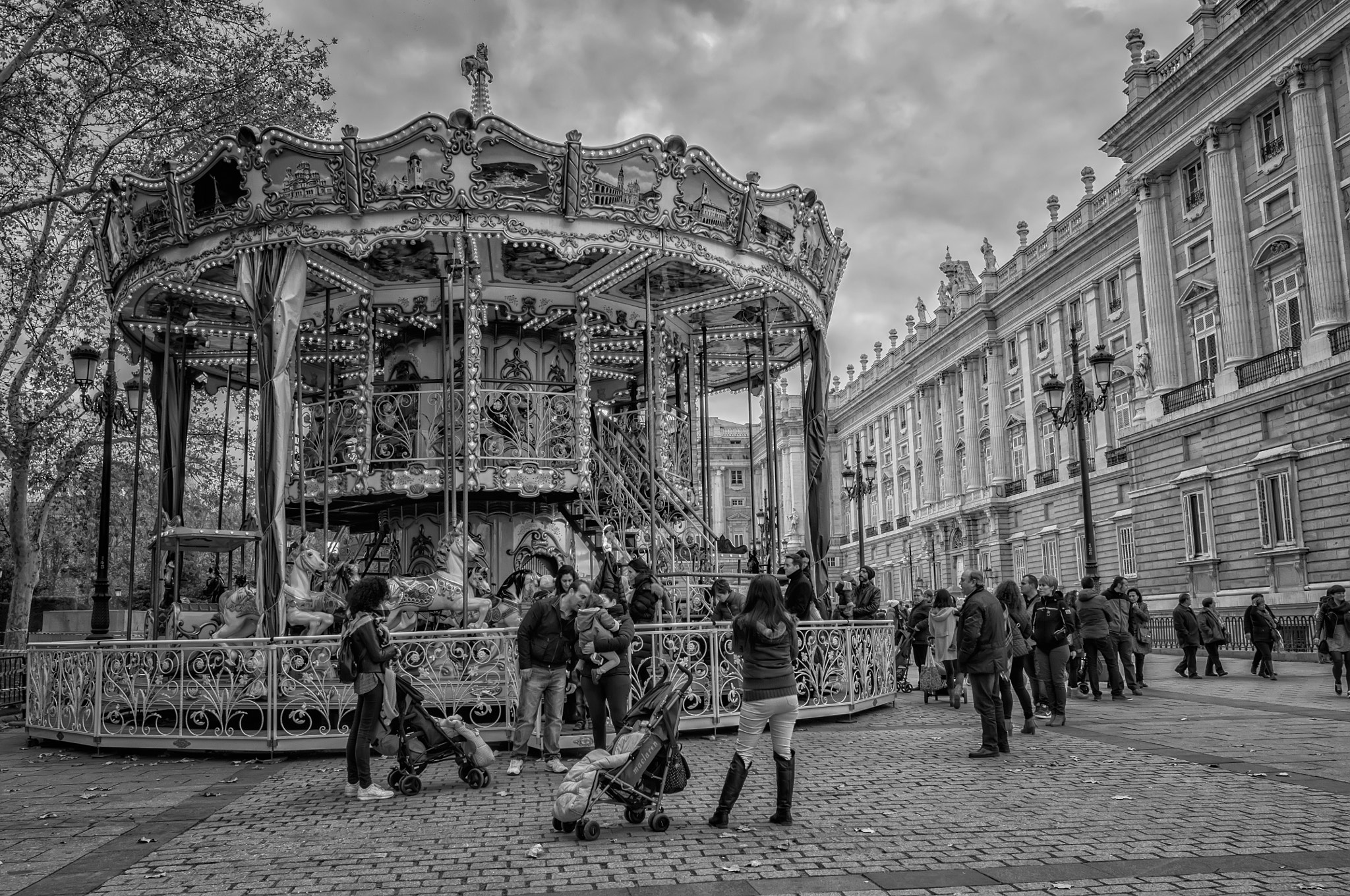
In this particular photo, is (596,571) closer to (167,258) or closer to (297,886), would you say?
(167,258)

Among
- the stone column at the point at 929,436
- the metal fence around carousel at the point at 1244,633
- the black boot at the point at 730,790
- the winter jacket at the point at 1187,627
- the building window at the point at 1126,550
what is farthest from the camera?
the stone column at the point at 929,436

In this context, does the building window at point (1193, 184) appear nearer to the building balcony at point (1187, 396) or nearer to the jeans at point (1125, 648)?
the building balcony at point (1187, 396)

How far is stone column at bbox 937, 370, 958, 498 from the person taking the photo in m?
63.7

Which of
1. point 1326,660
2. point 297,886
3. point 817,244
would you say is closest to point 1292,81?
point 1326,660

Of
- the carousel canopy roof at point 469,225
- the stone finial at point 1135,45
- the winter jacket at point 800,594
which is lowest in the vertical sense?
the winter jacket at point 800,594

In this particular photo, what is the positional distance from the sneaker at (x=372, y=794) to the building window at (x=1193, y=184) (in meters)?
35.7

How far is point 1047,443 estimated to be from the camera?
5219 cm

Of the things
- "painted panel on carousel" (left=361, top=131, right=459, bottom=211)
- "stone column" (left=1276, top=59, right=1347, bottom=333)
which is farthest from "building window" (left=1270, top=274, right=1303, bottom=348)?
"painted panel on carousel" (left=361, top=131, right=459, bottom=211)

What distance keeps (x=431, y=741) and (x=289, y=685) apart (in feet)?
8.93

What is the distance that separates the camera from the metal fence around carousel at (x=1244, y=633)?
24875 mm

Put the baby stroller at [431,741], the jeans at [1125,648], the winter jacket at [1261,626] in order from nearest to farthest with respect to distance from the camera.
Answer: the baby stroller at [431,741], the jeans at [1125,648], the winter jacket at [1261,626]

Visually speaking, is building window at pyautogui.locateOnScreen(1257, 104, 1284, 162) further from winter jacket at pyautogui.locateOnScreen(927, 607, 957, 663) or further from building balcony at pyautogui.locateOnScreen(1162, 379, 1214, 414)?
winter jacket at pyautogui.locateOnScreen(927, 607, 957, 663)

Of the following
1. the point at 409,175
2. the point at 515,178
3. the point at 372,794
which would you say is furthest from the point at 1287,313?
the point at 372,794

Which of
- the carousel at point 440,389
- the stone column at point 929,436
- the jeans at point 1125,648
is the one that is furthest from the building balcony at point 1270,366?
the stone column at point 929,436
